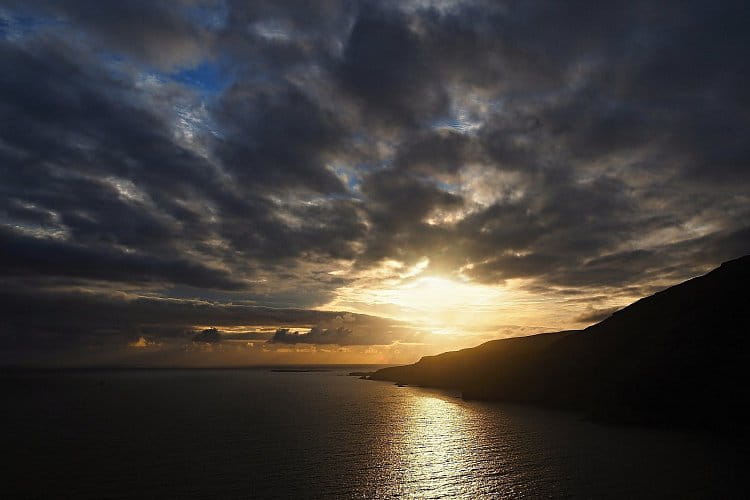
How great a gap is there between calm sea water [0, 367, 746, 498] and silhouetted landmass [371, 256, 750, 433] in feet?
37.6

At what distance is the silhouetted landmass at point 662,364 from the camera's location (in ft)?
294

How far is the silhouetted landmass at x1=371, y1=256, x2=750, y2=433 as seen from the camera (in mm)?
89562

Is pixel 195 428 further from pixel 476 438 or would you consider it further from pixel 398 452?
pixel 476 438

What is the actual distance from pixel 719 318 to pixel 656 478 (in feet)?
230

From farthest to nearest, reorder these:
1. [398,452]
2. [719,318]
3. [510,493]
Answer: [719,318]
[398,452]
[510,493]

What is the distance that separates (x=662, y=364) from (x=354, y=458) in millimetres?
78740

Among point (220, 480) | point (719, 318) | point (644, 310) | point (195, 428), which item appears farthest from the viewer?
point (644, 310)

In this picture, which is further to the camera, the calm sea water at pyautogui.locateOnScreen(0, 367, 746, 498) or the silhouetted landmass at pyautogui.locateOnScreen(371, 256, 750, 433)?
the silhouetted landmass at pyautogui.locateOnScreen(371, 256, 750, 433)

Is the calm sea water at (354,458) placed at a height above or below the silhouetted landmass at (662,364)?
below

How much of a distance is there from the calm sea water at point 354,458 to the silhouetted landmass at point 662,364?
37.6 feet

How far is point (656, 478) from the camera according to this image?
5191 centimetres

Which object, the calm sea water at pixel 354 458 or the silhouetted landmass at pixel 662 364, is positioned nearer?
the calm sea water at pixel 354 458

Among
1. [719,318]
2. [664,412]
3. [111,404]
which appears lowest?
[111,404]

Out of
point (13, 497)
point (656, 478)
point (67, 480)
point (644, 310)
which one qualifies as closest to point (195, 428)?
point (67, 480)
